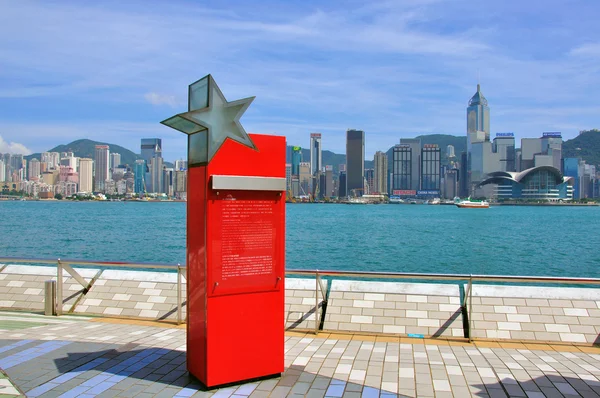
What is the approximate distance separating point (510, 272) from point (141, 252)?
2584 centimetres

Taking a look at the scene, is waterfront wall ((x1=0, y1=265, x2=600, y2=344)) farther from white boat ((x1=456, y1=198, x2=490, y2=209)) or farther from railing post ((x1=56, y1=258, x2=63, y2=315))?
white boat ((x1=456, y1=198, x2=490, y2=209))

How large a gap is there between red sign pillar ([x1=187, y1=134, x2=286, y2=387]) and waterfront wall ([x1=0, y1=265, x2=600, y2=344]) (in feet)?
8.85

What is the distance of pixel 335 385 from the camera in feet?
17.5

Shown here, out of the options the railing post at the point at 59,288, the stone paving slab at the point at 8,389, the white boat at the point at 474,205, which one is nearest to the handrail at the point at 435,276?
the railing post at the point at 59,288

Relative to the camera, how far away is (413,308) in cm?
814

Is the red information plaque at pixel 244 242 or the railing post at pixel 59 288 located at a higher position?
the red information plaque at pixel 244 242

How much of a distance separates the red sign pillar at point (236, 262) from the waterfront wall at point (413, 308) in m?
2.70

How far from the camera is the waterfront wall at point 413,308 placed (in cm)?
761

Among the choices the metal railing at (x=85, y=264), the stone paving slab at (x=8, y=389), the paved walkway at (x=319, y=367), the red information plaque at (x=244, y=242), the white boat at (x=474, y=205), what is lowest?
the white boat at (x=474, y=205)

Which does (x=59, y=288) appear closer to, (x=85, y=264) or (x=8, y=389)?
(x=85, y=264)

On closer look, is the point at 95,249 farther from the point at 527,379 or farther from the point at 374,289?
the point at 527,379

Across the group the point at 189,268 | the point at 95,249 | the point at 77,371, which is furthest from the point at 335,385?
the point at 95,249

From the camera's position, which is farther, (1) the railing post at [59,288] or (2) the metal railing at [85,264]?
(1) the railing post at [59,288]

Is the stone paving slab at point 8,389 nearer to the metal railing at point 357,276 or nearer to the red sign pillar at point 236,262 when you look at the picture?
the red sign pillar at point 236,262
